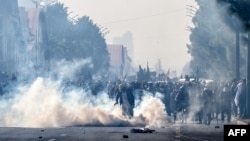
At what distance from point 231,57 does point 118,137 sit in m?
39.0

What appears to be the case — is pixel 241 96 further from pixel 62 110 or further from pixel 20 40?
pixel 20 40

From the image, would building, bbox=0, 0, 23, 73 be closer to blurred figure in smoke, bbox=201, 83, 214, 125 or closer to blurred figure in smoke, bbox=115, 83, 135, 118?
blurred figure in smoke, bbox=115, 83, 135, 118

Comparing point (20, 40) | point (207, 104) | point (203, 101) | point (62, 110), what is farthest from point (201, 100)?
point (20, 40)

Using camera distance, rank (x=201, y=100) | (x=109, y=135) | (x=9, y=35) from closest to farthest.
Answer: (x=109, y=135) < (x=201, y=100) < (x=9, y=35)

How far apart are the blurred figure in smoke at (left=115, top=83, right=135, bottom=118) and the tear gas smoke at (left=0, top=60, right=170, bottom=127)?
1.18ft

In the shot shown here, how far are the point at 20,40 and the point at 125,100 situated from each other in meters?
57.5

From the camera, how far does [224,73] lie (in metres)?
67.4

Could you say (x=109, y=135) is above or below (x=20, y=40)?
below

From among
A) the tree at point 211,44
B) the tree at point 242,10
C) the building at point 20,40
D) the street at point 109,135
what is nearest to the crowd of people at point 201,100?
the tree at point 242,10

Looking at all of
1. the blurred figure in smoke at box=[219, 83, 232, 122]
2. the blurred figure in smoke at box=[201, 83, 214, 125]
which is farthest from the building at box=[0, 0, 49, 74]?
the blurred figure in smoke at box=[201, 83, 214, 125]

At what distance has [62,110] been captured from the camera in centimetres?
3391

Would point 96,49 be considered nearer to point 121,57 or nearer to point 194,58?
point 194,58

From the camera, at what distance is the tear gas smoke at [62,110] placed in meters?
32.8

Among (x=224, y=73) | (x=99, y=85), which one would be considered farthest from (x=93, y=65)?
(x=99, y=85)
